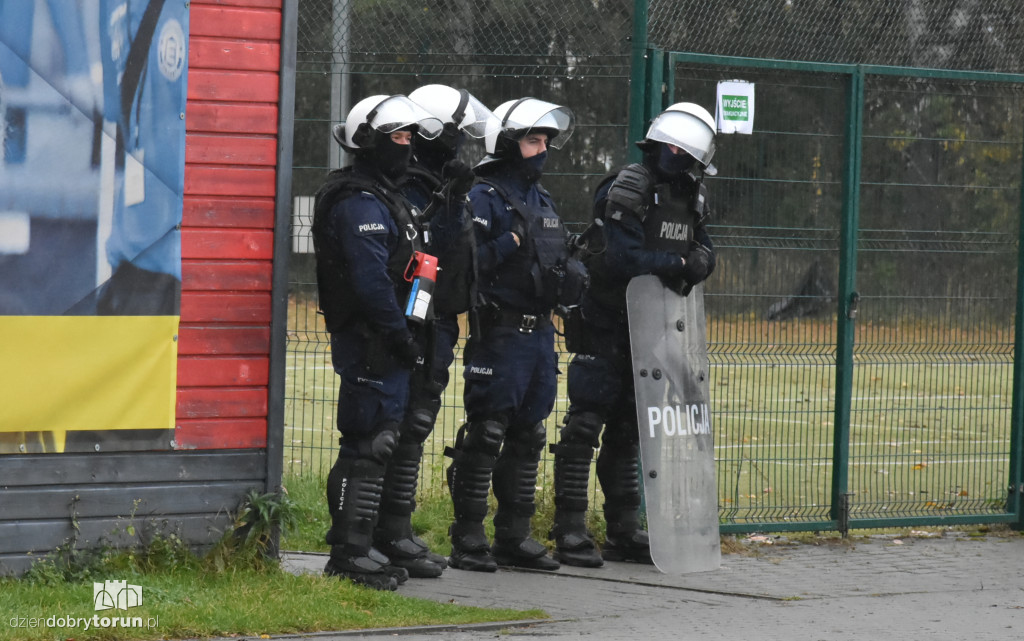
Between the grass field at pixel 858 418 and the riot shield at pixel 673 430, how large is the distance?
61cm

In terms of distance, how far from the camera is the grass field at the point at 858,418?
28.8 feet

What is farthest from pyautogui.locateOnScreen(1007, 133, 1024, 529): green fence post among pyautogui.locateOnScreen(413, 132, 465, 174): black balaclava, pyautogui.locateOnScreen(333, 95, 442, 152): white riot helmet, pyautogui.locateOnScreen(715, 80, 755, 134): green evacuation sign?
pyautogui.locateOnScreen(333, 95, 442, 152): white riot helmet

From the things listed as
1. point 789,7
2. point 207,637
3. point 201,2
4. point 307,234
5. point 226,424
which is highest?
point 789,7

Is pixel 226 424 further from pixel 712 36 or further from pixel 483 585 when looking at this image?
pixel 712 36

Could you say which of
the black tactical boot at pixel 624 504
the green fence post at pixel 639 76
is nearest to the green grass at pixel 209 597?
the black tactical boot at pixel 624 504

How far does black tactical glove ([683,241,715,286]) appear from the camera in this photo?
26.0ft

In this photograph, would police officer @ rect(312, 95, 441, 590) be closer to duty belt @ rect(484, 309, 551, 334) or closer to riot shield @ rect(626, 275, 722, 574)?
duty belt @ rect(484, 309, 551, 334)

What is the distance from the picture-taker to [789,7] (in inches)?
352

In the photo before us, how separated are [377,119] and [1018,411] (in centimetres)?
478

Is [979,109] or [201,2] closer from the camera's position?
[201,2]

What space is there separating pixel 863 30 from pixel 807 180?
99 cm

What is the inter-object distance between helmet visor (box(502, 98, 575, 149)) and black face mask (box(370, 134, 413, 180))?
2.50 ft

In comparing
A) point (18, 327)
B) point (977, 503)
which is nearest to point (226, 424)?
point (18, 327)

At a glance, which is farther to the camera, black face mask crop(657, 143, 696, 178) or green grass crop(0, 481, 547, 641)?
black face mask crop(657, 143, 696, 178)
